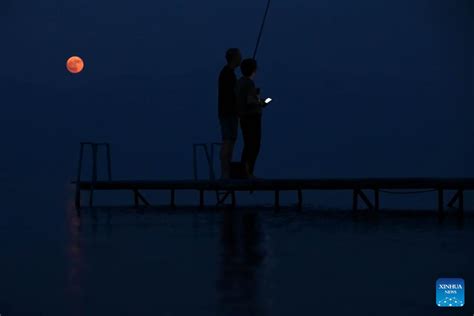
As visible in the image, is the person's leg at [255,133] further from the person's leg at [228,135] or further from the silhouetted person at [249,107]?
the person's leg at [228,135]

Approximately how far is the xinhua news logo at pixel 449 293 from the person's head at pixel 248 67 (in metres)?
8.18

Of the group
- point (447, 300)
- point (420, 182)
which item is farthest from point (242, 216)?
point (447, 300)

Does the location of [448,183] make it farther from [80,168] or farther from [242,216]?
[80,168]

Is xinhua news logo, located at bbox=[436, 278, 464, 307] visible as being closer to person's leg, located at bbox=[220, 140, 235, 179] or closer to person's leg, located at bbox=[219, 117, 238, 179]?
person's leg, located at bbox=[219, 117, 238, 179]

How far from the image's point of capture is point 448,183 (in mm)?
13086

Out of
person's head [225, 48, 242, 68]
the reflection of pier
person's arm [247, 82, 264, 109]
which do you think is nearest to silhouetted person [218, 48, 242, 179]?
person's head [225, 48, 242, 68]

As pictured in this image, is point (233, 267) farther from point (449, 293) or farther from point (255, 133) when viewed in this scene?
point (255, 133)

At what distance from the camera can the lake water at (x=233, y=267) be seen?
5109 mm

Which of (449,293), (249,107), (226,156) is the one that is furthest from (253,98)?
(449,293)

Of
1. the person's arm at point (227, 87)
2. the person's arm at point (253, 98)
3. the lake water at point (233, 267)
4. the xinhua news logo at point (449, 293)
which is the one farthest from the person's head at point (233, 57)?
the xinhua news logo at point (449, 293)

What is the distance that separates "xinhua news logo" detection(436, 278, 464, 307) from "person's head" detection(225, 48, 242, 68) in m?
8.04

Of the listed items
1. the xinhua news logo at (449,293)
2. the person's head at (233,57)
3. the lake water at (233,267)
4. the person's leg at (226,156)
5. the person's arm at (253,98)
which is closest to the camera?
the xinhua news logo at (449,293)

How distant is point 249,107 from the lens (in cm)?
1334

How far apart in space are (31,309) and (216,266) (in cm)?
Result: 205
